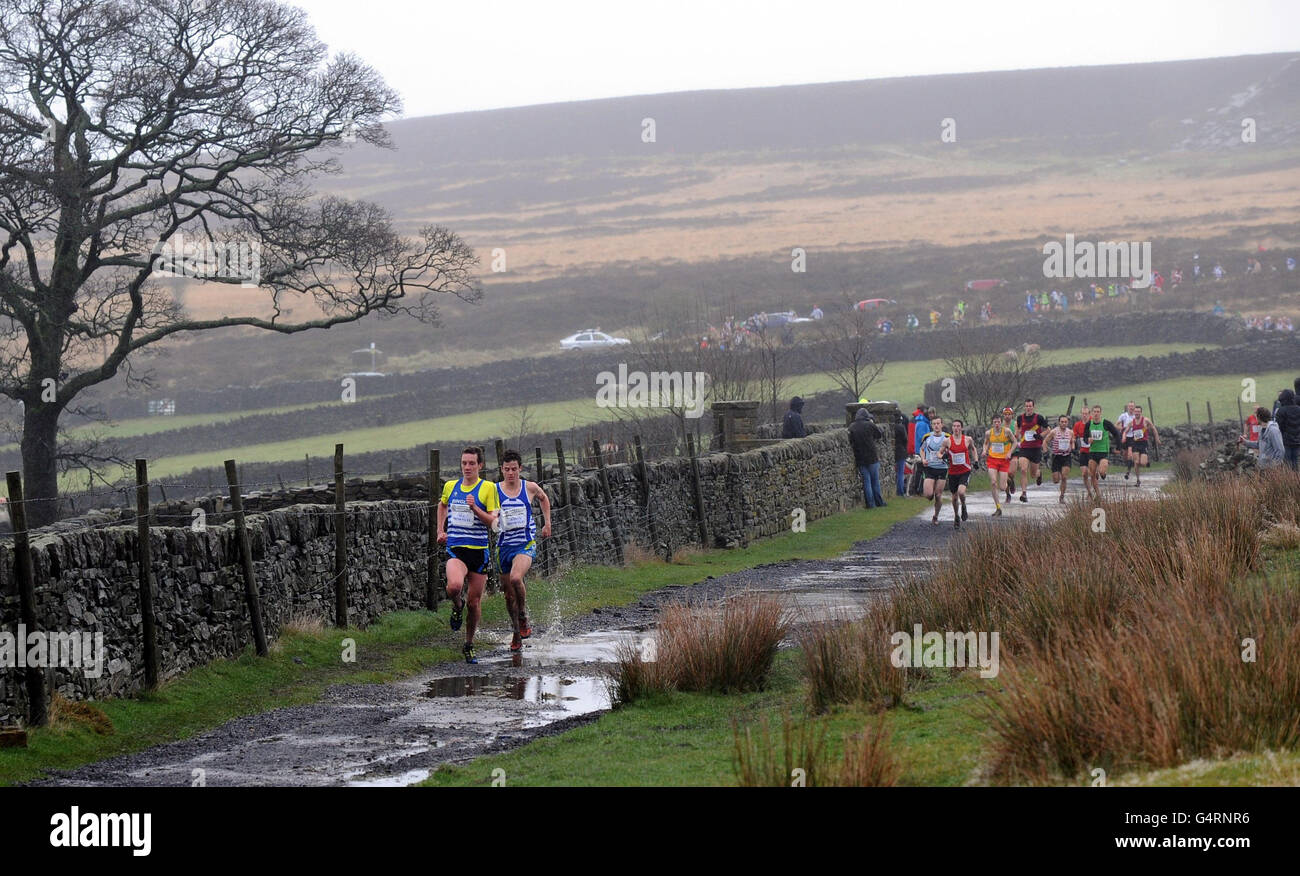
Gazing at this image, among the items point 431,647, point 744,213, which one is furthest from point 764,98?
point 431,647

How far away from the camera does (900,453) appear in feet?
114

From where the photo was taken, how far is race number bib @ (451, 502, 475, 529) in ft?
43.6

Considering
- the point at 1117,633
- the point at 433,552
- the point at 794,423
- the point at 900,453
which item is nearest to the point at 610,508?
the point at 433,552

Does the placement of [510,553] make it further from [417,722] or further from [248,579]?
[417,722]

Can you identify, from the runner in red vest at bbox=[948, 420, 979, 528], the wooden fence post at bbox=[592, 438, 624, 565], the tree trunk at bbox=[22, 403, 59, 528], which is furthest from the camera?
the tree trunk at bbox=[22, 403, 59, 528]

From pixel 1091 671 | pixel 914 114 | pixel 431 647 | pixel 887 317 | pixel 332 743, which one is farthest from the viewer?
pixel 914 114

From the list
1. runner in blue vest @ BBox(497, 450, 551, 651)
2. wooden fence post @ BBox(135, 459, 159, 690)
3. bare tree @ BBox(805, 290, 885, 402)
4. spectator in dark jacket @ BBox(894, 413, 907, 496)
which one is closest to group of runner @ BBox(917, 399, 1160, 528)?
spectator in dark jacket @ BBox(894, 413, 907, 496)

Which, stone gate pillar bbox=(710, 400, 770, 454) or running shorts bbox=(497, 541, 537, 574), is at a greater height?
stone gate pillar bbox=(710, 400, 770, 454)

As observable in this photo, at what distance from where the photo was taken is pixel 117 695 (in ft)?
35.7

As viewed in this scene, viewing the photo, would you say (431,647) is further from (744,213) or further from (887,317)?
(744,213)

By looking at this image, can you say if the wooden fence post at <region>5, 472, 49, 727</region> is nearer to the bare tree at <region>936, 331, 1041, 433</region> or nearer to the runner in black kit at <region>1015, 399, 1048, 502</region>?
the runner in black kit at <region>1015, 399, 1048, 502</region>

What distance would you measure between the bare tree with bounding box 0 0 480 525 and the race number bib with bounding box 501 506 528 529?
1228 centimetres
